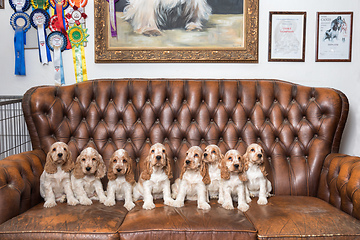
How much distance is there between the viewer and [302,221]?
2.13 meters

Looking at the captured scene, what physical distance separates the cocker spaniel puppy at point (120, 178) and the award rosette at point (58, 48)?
1290mm

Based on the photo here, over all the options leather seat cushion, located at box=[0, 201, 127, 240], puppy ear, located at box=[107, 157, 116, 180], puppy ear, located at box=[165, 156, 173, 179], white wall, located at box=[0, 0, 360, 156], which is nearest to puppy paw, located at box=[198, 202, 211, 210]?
puppy ear, located at box=[165, 156, 173, 179]

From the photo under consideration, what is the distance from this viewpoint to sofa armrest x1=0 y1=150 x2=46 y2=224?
2164mm

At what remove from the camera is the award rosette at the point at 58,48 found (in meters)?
3.36

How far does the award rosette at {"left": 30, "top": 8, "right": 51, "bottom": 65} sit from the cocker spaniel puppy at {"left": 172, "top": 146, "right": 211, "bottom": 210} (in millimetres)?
1846

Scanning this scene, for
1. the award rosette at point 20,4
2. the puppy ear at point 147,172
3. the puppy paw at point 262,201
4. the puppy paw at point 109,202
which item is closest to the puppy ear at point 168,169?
the puppy ear at point 147,172

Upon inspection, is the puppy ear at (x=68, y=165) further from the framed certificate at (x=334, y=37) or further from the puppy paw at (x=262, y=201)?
A: the framed certificate at (x=334, y=37)

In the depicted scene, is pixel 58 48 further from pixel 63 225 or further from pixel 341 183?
pixel 341 183

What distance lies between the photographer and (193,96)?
9.68 ft

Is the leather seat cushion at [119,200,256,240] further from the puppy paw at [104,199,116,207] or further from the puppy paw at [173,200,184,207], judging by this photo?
the puppy paw at [104,199,116,207]

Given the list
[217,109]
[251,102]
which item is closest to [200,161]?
[217,109]

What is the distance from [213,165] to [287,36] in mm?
1596

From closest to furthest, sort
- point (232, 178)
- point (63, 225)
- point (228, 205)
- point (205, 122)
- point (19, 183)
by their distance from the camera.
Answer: point (63, 225) < point (19, 183) < point (228, 205) < point (232, 178) < point (205, 122)

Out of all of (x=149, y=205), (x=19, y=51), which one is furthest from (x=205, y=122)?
(x=19, y=51)
